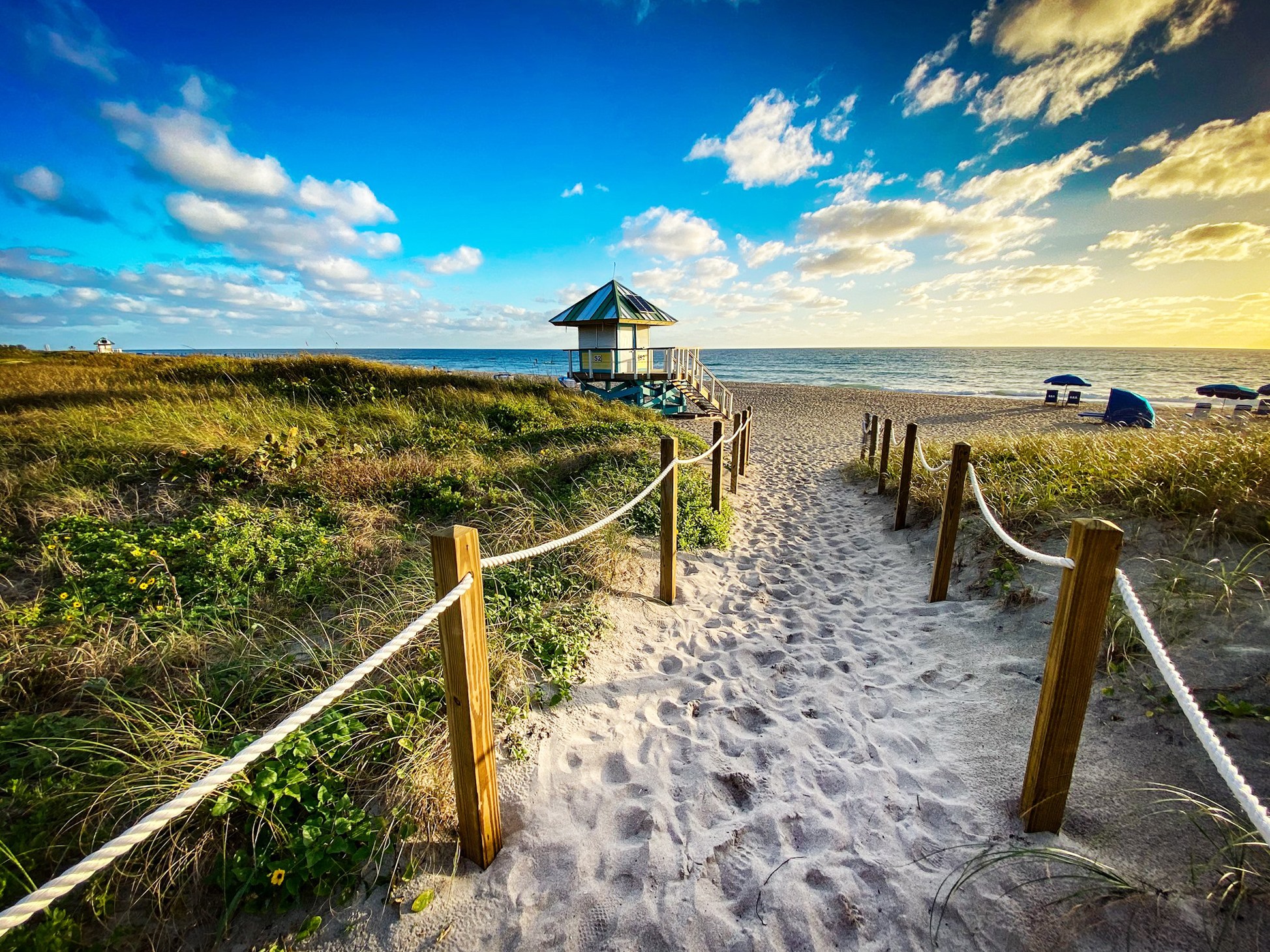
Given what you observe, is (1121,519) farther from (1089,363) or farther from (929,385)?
(1089,363)

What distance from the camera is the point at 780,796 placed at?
8.04 ft

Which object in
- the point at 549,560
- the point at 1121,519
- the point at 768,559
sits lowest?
the point at 768,559

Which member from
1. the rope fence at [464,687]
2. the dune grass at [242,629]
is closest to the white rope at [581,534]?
the rope fence at [464,687]

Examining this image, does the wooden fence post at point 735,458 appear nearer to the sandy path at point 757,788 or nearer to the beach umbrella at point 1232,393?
the sandy path at point 757,788

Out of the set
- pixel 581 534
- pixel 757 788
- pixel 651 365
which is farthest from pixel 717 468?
pixel 651 365

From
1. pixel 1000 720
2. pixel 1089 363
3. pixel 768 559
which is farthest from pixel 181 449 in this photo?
pixel 1089 363

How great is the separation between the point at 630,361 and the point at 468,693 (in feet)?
61.3

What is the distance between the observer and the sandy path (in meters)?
1.88

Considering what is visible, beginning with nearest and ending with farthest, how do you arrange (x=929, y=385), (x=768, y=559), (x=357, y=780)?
1. (x=357, y=780)
2. (x=768, y=559)
3. (x=929, y=385)

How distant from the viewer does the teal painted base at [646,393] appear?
61.1ft

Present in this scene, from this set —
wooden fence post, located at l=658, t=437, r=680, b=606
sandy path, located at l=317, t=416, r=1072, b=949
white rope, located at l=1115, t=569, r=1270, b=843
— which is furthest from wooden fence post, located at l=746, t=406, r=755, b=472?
white rope, located at l=1115, t=569, r=1270, b=843

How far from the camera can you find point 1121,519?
4043mm

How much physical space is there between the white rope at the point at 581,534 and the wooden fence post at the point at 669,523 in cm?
6

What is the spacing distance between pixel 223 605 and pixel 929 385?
4637 centimetres
